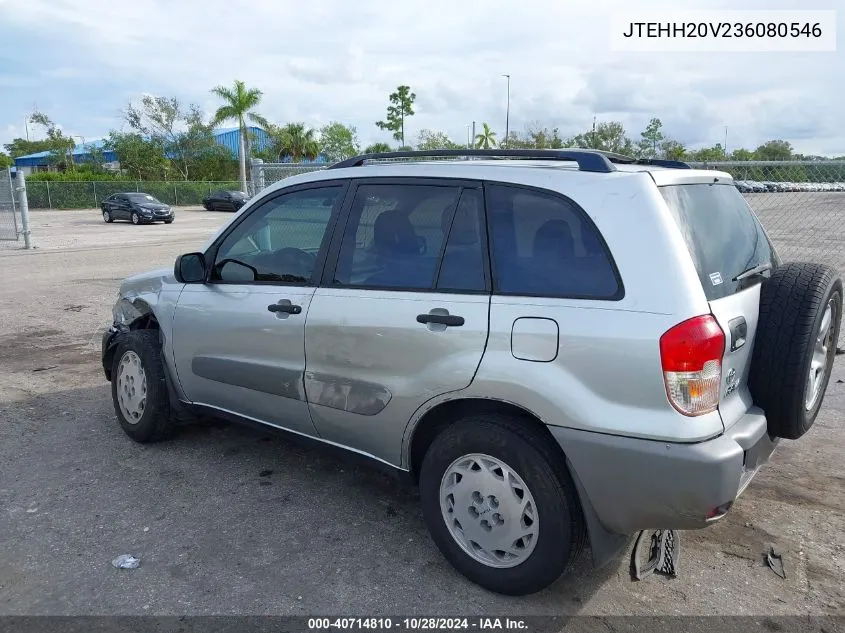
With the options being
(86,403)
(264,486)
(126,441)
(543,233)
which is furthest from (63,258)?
(543,233)

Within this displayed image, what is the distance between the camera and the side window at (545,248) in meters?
2.67

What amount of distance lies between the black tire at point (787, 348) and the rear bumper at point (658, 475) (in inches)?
9.8

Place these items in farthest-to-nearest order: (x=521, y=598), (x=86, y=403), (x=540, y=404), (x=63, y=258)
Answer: (x=63, y=258), (x=86, y=403), (x=521, y=598), (x=540, y=404)

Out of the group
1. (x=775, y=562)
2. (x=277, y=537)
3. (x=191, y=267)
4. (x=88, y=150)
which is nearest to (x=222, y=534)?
(x=277, y=537)

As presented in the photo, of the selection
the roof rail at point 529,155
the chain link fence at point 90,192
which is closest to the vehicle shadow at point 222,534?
the roof rail at point 529,155

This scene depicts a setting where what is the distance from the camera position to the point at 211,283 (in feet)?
13.4

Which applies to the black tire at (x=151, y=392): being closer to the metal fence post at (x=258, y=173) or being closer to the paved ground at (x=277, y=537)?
the paved ground at (x=277, y=537)

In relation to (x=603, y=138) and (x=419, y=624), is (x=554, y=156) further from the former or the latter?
(x=603, y=138)

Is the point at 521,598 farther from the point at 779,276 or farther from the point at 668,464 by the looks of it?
the point at 779,276

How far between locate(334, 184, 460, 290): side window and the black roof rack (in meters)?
0.33

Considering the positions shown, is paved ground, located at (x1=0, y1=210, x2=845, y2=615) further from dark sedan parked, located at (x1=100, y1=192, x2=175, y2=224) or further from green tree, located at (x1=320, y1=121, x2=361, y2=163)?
green tree, located at (x1=320, y1=121, x2=361, y2=163)

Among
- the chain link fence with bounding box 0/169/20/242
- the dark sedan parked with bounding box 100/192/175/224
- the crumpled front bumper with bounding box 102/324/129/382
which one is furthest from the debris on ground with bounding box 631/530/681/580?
the dark sedan parked with bounding box 100/192/175/224

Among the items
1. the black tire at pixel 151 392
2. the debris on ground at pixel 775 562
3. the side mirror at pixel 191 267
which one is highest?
the side mirror at pixel 191 267

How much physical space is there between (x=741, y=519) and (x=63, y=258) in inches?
654
